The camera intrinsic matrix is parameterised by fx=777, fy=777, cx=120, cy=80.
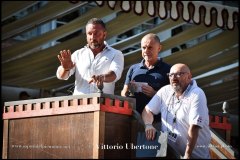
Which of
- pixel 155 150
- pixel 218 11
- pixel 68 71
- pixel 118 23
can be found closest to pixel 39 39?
pixel 118 23

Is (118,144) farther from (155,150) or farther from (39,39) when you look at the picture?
(39,39)

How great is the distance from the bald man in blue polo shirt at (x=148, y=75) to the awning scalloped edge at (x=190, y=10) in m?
3.90

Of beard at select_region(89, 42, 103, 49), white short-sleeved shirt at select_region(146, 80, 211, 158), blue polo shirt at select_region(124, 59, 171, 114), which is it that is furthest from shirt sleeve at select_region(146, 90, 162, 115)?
beard at select_region(89, 42, 103, 49)

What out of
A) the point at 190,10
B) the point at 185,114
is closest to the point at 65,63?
the point at 185,114

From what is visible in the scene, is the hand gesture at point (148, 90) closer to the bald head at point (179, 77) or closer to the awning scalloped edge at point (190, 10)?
the bald head at point (179, 77)

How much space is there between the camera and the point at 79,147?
5785 millimetres

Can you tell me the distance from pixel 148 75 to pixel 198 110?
786 mm

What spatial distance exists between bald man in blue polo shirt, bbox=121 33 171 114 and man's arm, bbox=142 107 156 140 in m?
0.29

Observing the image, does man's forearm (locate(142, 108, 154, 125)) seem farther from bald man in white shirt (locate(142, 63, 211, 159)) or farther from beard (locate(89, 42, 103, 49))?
beard (locate(89, 42, 103, 49))

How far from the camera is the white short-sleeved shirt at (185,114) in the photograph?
223 inches

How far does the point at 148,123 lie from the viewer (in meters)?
5.86

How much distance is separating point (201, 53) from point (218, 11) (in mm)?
1007

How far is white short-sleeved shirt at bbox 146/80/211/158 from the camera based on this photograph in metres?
5.66

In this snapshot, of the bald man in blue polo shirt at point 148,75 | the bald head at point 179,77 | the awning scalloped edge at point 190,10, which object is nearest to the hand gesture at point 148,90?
the bald man in blue polo shirt at point 148,75
